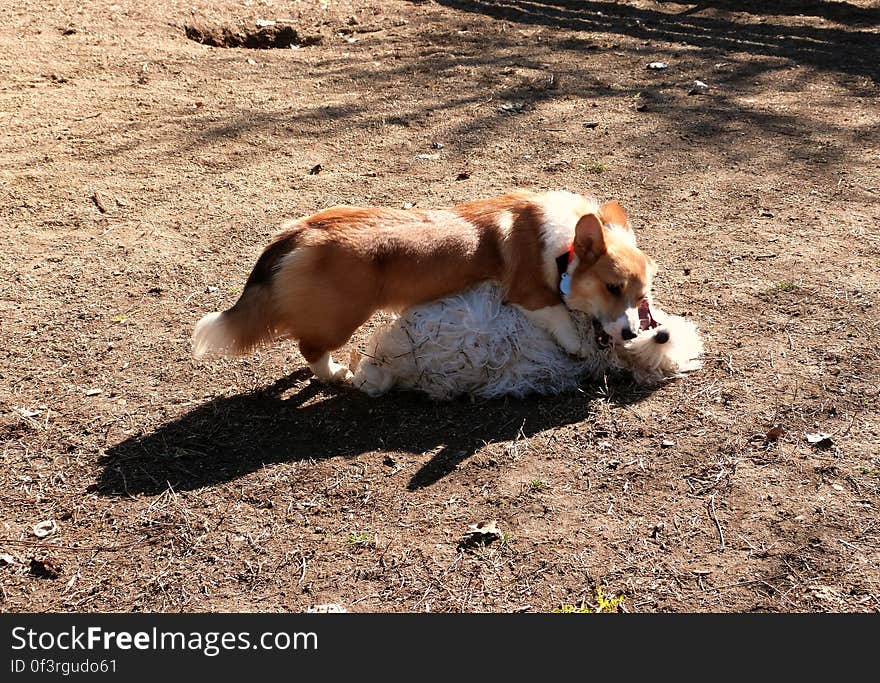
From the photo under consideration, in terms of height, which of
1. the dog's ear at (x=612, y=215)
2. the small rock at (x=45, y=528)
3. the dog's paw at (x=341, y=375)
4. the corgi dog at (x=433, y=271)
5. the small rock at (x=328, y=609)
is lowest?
the small rock at (x=45, y=528)

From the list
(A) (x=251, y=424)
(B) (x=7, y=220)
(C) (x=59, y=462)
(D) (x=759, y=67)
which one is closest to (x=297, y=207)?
(B) (x=7, y=220)

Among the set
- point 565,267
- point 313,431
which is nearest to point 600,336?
point 565,267

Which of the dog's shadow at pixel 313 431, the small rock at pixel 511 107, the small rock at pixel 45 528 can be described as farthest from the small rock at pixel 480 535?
the small rock at pixel 511 107

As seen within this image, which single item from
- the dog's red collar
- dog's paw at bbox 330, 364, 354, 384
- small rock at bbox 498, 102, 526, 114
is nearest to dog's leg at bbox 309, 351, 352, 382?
dog's paw at bbox 330, 364, 354, 384

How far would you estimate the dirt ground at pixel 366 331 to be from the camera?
11.9ft

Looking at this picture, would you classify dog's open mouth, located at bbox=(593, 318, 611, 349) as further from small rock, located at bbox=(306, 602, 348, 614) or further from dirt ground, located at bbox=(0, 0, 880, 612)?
small rock, located at bbox=(306, 602, 348, 614)

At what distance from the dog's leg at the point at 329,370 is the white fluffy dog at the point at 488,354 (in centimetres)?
11

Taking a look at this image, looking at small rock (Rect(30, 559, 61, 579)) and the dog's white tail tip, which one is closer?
small rock (Rect(30, 559, 61, 579))

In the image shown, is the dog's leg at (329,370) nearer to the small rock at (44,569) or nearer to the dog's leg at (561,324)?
the dog's leg at (561,324)

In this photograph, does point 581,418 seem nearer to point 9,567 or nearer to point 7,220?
point 9,567

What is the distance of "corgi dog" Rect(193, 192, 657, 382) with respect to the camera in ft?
14.6

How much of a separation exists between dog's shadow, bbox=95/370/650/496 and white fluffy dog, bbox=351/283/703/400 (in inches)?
3.4

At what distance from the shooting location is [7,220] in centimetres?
655

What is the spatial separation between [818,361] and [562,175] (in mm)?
Result: 2959
